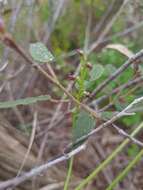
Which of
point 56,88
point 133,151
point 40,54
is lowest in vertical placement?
point 133,151

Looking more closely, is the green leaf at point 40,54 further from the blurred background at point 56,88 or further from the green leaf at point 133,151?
the green leaf at point 133,151

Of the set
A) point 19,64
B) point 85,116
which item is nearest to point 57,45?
point 19,64

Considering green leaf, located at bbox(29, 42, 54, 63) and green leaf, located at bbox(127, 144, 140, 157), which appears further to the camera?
green leaf, located at bbox(127, 144, 140, 157)

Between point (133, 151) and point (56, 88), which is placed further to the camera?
point (56, 88)

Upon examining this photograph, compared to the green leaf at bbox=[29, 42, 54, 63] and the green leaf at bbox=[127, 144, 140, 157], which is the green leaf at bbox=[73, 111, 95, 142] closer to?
the green leaf at bbox=[29, 42, 54, 63]

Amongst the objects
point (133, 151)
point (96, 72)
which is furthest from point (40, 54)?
point (133, 151)

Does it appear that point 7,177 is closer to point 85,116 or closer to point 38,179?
point 38,179

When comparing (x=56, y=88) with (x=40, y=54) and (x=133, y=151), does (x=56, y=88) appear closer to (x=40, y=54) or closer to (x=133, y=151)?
(x=133, y=151)

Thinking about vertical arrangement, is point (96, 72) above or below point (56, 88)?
above

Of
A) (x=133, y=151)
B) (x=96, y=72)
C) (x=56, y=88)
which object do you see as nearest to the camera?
(x=96, y=72)

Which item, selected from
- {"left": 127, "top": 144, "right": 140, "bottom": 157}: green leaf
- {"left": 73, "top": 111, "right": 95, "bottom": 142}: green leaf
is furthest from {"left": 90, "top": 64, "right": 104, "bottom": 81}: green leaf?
{"left": 127, "top": 144, "right": 140, "bottom": 157}: green leaf
